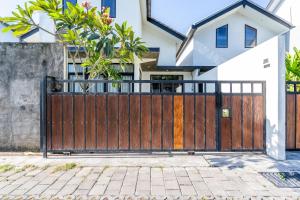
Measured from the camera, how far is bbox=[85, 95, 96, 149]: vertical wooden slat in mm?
5203

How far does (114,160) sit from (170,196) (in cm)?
204

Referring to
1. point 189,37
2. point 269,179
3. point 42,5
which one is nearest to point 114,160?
point 269,179

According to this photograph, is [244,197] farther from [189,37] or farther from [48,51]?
[189,37]

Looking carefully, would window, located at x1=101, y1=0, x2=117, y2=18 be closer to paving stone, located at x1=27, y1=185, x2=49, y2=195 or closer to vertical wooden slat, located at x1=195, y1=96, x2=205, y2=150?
vertical wooden slat, located at x1=195, y1=96, x2=205, y2=150

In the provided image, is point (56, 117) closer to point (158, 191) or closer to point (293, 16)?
point (158, 191)

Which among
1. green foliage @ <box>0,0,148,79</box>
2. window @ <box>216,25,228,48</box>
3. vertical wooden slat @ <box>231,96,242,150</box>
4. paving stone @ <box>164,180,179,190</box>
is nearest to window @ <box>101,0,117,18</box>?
green foliage @ <box>0,0,148,79</box>

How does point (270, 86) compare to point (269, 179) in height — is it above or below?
above

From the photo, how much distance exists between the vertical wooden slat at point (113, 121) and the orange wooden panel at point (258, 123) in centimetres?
335

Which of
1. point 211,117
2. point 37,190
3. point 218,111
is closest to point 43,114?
point 37,190

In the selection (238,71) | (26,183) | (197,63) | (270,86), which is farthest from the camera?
(197,63)

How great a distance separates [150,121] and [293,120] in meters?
3.75

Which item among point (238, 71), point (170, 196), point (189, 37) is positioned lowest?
point (170, 196)

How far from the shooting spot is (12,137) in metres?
5.41

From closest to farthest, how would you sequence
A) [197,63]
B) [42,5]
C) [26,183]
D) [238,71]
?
[26,183], [42,5], [238,71], [197,63]
